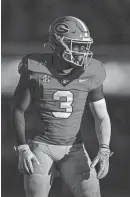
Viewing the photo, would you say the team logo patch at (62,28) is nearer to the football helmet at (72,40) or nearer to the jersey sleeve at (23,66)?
the football helmet at (72,40)

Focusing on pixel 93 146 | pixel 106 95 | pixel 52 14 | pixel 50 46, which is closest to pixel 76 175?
pixel 93 146

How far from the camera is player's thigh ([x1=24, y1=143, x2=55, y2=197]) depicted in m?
2.07

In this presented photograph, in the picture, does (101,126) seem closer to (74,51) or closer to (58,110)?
(58,110)

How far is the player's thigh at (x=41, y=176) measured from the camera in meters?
2.07

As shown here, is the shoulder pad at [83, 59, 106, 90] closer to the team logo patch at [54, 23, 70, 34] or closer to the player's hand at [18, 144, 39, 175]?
the team logo patch at [54, 23, 70, 34]

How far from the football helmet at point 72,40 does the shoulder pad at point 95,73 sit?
4cm

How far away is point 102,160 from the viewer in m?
2.12

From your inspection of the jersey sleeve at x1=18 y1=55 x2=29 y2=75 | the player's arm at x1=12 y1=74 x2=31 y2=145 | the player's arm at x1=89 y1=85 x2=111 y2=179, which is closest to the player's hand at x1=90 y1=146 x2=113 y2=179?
the player's arm at x1=89 y1=85 x2=111 y2=179

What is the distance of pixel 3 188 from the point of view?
7.54 feet

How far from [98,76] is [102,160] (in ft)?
1.10

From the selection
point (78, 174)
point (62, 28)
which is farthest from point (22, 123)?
point (62, 28)

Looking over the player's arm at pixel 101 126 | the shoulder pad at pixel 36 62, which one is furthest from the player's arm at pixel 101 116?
the shoulder pad at pixel 36 62

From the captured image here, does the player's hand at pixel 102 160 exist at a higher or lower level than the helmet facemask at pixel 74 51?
lower

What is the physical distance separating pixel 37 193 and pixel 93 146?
0.30 meters
